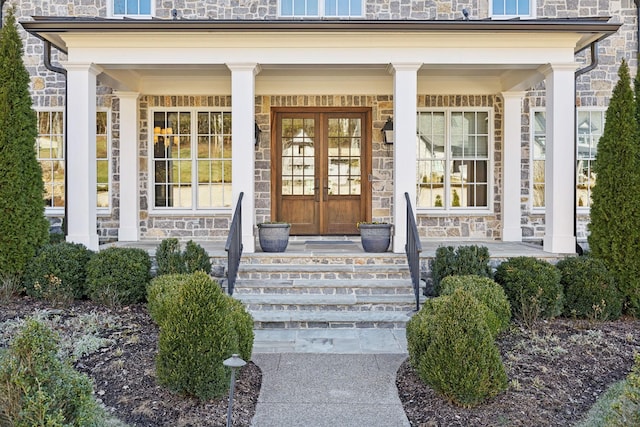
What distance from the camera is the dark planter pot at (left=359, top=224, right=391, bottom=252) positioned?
Answer: 794 cm

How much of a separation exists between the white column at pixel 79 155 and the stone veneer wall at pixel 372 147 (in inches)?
120

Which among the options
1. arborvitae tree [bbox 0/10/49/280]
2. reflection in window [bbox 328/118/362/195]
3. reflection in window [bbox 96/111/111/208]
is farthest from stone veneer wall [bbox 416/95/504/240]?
arborvitae tree [bbox 0/10/49/280]

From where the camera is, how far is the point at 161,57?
314 inches

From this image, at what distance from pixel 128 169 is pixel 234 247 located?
3.70 metres

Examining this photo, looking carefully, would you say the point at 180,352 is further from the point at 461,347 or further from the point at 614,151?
the point at 614,151

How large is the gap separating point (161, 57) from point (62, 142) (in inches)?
136

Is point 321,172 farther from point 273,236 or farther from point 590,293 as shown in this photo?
point 590,293

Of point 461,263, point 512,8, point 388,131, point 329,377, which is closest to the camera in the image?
point 329,377

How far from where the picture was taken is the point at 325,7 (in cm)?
1045

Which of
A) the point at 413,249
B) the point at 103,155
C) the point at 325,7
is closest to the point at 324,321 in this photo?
the point at 413,249

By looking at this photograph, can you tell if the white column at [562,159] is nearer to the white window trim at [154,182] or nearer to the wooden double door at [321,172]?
the wooden double door at [321,172]

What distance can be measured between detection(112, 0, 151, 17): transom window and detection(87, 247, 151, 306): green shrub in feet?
17.9

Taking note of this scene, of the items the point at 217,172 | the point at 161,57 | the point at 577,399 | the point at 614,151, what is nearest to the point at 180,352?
the point at 577,399

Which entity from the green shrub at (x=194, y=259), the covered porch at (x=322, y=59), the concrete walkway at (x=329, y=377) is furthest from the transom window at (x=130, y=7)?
the concrete walkway at (x=329, y=377)
